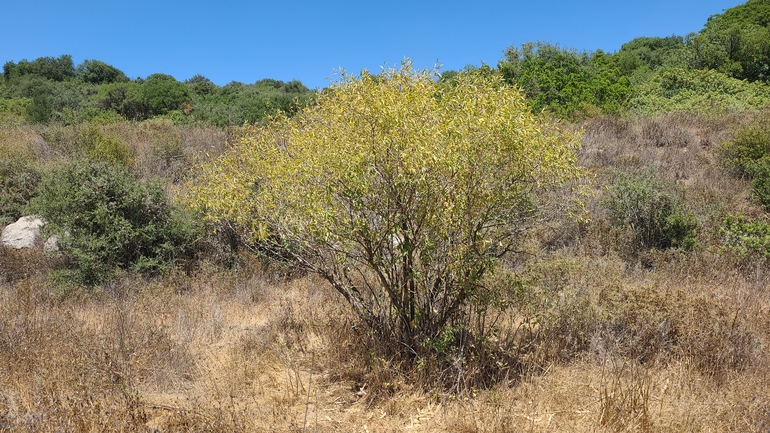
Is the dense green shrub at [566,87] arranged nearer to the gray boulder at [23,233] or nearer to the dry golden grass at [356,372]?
the dry golden grass at [356,372]

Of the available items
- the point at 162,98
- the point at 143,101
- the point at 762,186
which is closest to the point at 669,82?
the point at 762,186

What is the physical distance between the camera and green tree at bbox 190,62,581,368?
3.23m

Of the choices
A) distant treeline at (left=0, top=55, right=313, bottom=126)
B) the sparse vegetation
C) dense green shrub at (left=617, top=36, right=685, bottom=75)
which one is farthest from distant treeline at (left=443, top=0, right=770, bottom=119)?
the sparse vegetation

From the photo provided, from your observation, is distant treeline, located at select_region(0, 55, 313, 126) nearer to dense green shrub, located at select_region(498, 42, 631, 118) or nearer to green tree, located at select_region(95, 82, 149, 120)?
green tree, located at select_region(95, 82, 149, 120)

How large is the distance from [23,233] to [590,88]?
1659cm

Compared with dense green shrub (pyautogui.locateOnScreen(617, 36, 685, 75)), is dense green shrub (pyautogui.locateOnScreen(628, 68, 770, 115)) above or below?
below

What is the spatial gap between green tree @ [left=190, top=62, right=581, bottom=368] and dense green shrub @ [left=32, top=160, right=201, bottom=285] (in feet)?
13.2

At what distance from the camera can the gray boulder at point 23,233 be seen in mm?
7754

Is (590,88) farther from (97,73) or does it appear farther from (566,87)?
(97,73)

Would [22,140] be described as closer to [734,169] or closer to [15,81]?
[734,169]

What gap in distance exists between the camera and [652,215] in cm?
746

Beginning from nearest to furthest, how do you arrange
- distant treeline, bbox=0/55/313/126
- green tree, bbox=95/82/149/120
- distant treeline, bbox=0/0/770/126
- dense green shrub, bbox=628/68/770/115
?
dense green shrub, bbox=628/68/770/115 < distant treeline, bbox=0/0/770/126 < distant treeline, bbox=0/55/313/126 < green tree, bbox=95/82/149/120

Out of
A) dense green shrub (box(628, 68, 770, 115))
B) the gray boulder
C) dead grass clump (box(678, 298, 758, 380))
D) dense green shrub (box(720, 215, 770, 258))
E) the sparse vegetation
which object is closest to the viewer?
the sparse vegetation

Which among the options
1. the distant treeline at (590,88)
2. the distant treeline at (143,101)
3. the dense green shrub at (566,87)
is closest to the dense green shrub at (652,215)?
the distant treeline at (590,88)
